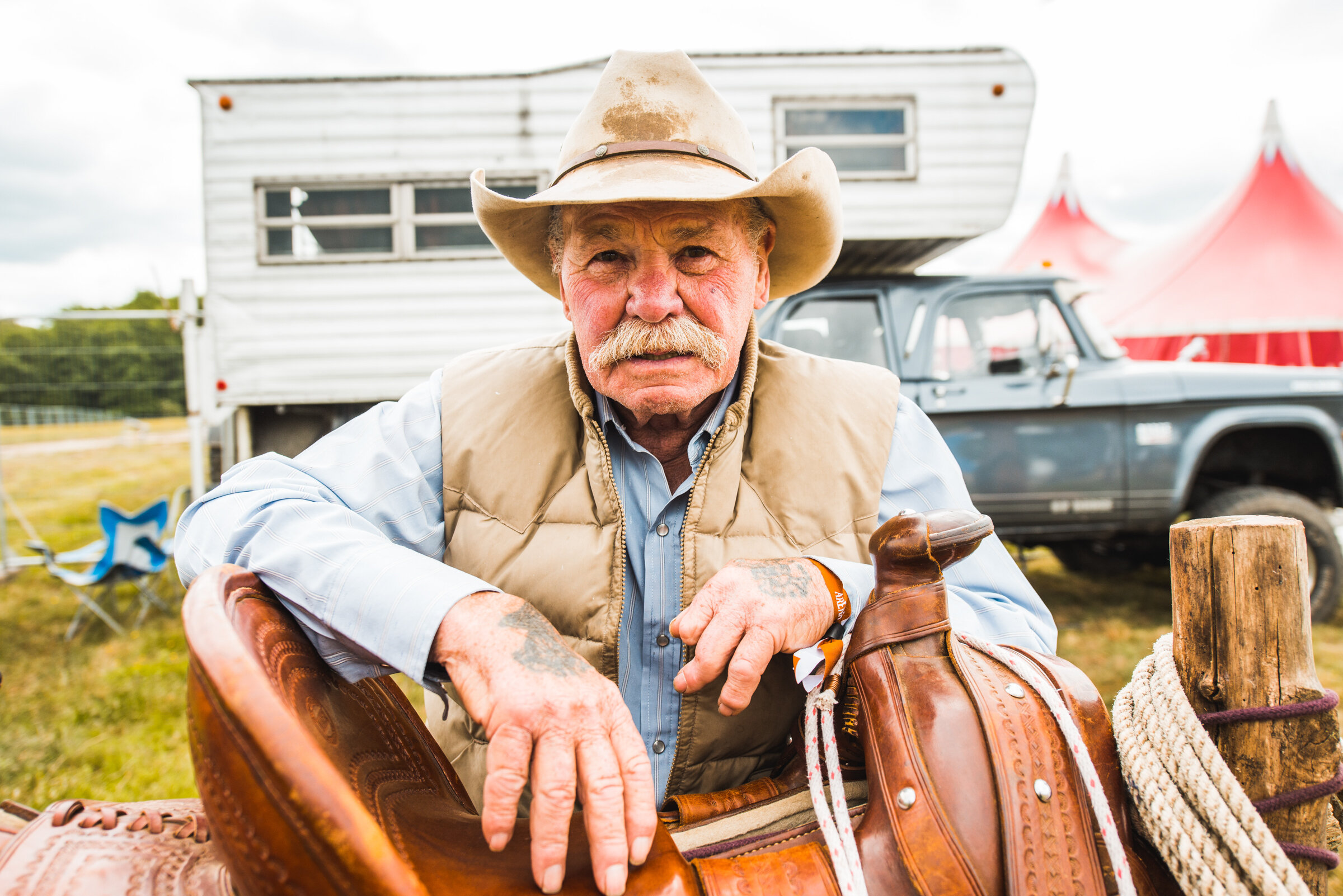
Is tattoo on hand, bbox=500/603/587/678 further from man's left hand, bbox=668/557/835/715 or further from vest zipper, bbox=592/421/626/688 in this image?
vest zipper, bbox=592/421/626/688

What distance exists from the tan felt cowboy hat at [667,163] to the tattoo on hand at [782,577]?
617 mm

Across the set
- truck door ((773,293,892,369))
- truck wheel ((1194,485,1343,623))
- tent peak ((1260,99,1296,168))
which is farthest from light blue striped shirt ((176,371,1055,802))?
tent peak ((1260,99,1296,168))

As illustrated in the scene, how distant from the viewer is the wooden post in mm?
774

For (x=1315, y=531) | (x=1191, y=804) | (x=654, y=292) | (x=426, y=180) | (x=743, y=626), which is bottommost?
(x=1315, y=531)

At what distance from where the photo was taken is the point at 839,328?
13.9ft

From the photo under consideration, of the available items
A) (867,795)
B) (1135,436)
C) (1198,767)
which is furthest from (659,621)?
(1135,436)

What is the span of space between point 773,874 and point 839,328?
3.77m

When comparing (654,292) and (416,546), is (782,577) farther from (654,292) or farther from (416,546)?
(416,546)

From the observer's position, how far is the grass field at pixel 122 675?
2.71 metres

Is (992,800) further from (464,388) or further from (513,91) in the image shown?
(513,91)

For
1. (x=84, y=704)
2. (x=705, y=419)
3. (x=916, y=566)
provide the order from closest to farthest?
(x=916, y=566)
(x=705, y=419)
(x=84, y=704)

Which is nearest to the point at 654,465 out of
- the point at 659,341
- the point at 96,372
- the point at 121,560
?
the point at 659,341

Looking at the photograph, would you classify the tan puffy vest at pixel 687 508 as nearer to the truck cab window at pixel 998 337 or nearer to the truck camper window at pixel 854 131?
the truck cab window at pixel 998 337

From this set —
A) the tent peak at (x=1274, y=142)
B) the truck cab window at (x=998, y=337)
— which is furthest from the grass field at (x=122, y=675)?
the tent peak at (x=1274, y=142)
